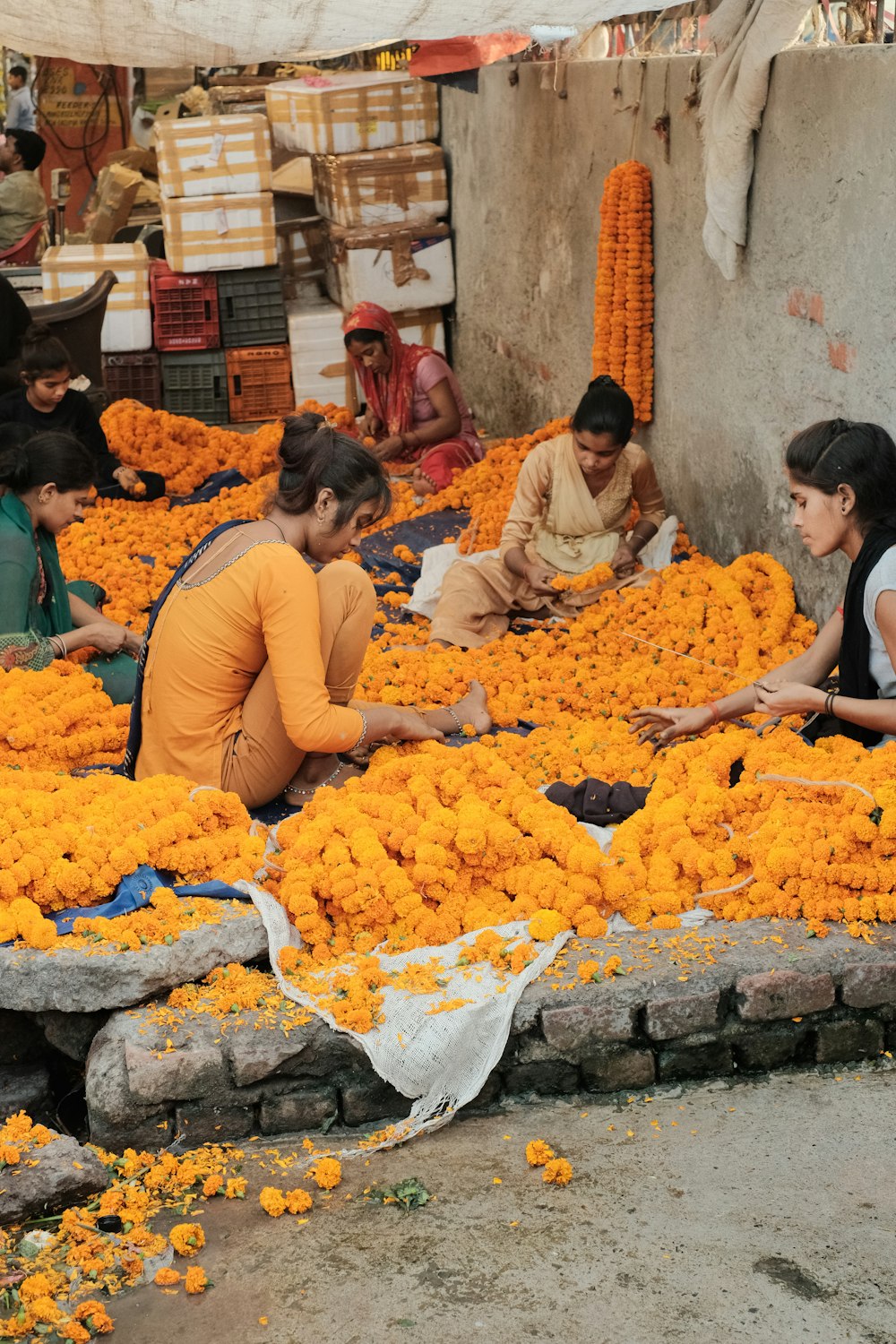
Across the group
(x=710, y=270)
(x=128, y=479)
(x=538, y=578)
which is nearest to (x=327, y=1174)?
(x=538, y=578)

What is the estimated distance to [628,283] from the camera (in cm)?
684

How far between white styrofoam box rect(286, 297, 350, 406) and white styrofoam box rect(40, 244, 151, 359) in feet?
3.56

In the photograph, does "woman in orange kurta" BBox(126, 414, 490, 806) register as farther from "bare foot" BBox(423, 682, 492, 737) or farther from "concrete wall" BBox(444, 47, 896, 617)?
"concrete wall" BBox(444, 47, 896, 617)

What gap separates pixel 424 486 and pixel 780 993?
5.22 metres

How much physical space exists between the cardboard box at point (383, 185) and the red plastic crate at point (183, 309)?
1.12 metres

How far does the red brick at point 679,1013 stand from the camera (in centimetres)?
320

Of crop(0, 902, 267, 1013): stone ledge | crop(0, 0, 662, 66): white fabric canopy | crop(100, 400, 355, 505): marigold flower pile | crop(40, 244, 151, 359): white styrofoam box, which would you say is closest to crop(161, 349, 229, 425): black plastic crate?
crop(40, 244, 151, 359): white styrofoam box

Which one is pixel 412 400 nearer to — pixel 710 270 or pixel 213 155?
pixel 710 270

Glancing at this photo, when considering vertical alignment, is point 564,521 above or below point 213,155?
below

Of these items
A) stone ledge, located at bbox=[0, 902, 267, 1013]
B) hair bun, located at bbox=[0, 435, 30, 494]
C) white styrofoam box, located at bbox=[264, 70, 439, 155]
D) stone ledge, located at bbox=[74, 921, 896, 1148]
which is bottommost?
stone ledge, located at bbox=[74, 921, 896, 1148]

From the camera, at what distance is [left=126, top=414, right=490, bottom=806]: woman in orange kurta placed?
12.6ft

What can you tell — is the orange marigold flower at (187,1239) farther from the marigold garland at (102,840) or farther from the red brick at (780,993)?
the red brick at (780,993)

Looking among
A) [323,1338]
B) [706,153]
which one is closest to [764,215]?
[706,153]

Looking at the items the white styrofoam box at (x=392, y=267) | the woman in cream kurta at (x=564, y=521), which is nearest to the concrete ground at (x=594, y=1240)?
the woman in cream kurta at (x=564, y=521)
